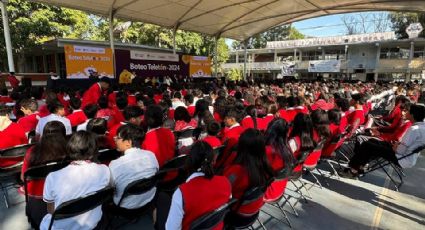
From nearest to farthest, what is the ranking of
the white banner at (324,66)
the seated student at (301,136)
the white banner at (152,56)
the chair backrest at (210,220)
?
the chair backrest at (210,220) → the seated student at (301,136) → the white banner at (152,56) → the white banner at (324,66)

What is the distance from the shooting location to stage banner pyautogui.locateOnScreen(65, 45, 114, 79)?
11.4 m

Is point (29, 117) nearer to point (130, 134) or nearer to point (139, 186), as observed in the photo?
point (130, 134)

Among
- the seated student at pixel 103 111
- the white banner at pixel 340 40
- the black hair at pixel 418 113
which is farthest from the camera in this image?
the white banner at pixel 340 40

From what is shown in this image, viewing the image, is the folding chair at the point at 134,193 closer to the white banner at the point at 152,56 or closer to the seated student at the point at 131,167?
the seated student at the point at 131,167

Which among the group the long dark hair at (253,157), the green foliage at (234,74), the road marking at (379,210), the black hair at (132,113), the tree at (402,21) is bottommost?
the road marking at (379,210)

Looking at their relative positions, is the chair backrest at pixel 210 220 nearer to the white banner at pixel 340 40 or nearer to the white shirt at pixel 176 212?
the white shirt at pixel 176 212

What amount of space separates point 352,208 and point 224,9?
11.6m

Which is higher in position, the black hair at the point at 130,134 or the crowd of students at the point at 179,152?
the black hair at the point at 130,134

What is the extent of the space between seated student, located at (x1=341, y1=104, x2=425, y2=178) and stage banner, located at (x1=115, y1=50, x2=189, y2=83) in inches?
488

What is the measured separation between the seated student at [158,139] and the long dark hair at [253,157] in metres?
1.14

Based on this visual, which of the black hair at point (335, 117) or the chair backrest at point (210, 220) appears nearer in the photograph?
the chair backrest at point (210, 220)

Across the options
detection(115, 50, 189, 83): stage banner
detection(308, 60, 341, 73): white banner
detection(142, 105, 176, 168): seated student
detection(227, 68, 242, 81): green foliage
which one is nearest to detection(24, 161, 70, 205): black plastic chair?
detection(142, 105, 176, 168): seated student

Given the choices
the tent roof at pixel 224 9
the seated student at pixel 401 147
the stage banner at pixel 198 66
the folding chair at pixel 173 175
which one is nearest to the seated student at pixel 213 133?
the folding chair at pixel 173 175

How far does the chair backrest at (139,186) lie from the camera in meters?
2.39
